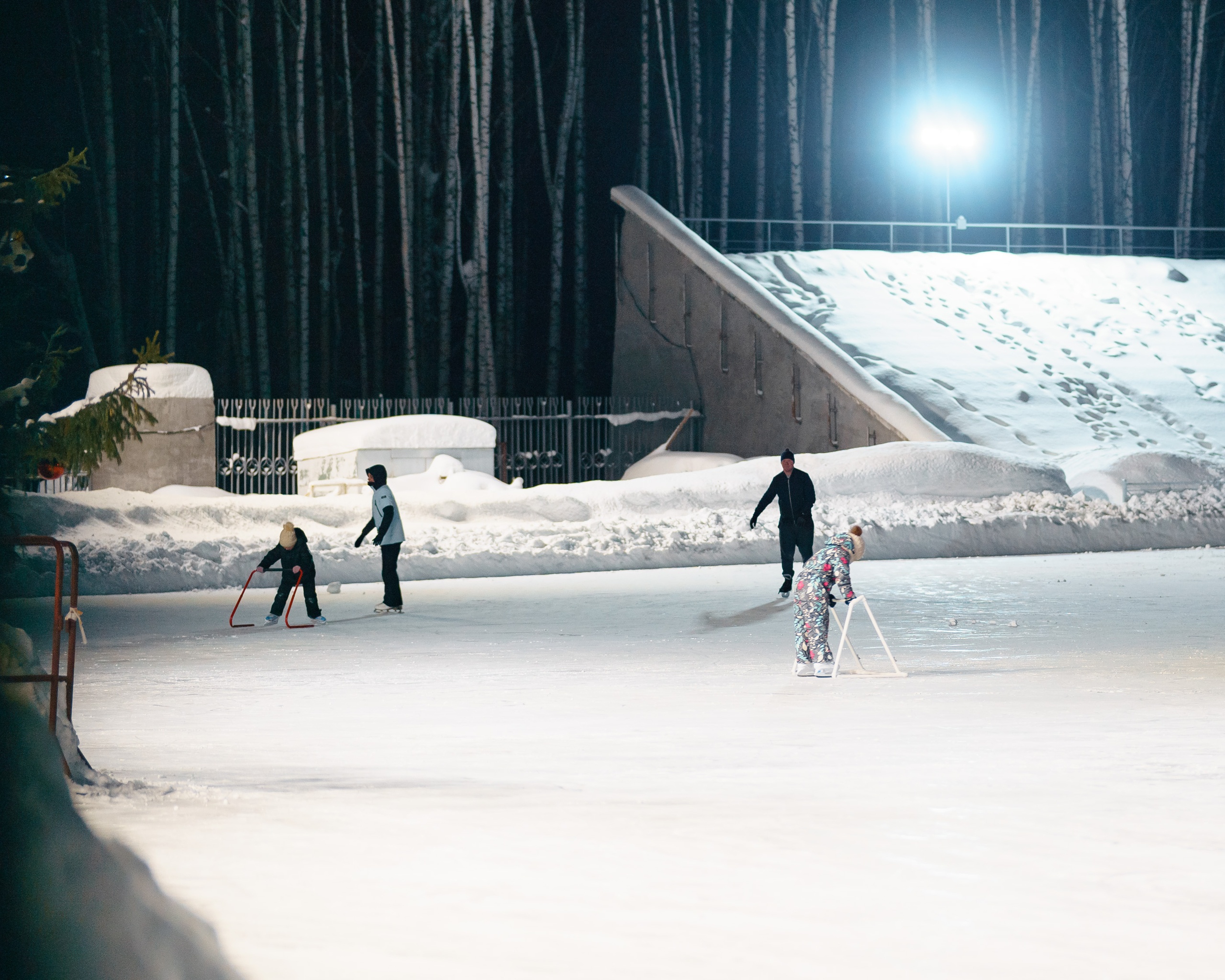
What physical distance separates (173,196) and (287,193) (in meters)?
2.41

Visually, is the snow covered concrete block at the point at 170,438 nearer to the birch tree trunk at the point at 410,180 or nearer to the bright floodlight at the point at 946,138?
the birch tree trunk at the point at 410,180

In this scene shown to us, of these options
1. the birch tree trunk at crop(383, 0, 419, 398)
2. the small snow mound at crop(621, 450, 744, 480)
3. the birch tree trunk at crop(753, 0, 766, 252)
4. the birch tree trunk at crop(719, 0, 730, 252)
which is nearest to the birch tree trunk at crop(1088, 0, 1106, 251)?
the birch tree trunk at crop(753, 0, 766, 252)

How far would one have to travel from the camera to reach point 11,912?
7.32 feet

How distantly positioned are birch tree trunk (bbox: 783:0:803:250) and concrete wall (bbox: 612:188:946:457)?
15.2 feet

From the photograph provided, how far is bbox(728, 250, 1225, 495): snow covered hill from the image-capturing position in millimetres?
29719

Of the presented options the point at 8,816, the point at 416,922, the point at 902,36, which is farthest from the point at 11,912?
the point at 902,36

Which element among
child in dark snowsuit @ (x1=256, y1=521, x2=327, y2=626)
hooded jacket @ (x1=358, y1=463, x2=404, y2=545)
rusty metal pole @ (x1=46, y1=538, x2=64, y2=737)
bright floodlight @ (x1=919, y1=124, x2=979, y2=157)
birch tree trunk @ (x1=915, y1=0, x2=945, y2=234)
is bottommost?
child in dark snowsuit @ (x1=256, y1=521, x2=327, y2=626)

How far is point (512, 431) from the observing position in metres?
31.2

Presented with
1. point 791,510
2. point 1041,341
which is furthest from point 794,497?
point 1041,341

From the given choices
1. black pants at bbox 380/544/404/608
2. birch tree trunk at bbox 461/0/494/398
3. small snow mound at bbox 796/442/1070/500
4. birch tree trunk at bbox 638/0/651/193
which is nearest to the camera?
black pants at bbox 380/544/404/608

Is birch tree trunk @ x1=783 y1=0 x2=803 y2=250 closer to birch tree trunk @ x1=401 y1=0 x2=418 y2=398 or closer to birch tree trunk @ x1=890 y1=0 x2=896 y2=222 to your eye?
birch tree trunk @ x1=890 y1=0 x2=896 y2=222

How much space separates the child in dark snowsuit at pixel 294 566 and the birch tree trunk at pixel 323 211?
21.4 metres

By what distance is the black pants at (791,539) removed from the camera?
16781 millimetres

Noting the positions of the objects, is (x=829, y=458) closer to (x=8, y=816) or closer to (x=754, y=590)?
(x=754, y=590)
